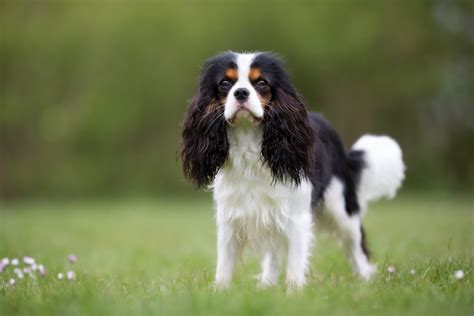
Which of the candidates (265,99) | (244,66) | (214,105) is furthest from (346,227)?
(244,66)

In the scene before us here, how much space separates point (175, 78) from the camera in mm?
18016

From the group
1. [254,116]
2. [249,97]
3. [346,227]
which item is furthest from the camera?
[346,227]

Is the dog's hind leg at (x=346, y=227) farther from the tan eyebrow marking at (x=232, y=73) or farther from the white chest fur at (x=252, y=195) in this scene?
the tan eyebrow marking at (x=232, y=73)

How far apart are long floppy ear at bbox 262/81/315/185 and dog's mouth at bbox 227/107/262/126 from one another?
0.30 feet

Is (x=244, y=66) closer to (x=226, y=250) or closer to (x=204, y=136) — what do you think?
(x=204, y=136)

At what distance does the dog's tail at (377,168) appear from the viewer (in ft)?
19.4

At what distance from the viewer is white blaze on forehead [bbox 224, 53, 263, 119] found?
4137 mm

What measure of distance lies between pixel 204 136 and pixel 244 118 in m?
0.34

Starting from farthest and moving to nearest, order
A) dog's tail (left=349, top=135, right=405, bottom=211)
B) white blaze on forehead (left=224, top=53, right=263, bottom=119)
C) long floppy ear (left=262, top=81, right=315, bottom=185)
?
1. dog's tail (left=349, top=135, right=405, bottom=211)
2. long floppy ear (left=262, top=81, right=315, bottom=185)
3. white blaze on forehead (left=224, top=53, right=263, bottom=119)

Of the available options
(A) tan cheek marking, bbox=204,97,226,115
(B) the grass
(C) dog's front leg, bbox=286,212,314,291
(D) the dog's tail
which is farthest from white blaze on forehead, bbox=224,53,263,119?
(D) the dog's tail

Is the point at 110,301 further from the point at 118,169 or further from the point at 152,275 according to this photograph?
the point at 118,169

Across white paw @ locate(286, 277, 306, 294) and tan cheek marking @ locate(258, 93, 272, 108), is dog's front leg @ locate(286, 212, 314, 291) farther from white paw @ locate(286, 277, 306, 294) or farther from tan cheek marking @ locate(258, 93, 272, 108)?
tan cheek marking @ locate(258, 93, 272, 108)

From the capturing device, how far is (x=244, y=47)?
57.7 ft

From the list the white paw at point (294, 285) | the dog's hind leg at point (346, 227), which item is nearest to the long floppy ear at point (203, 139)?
the white paw at point (294, 285)
